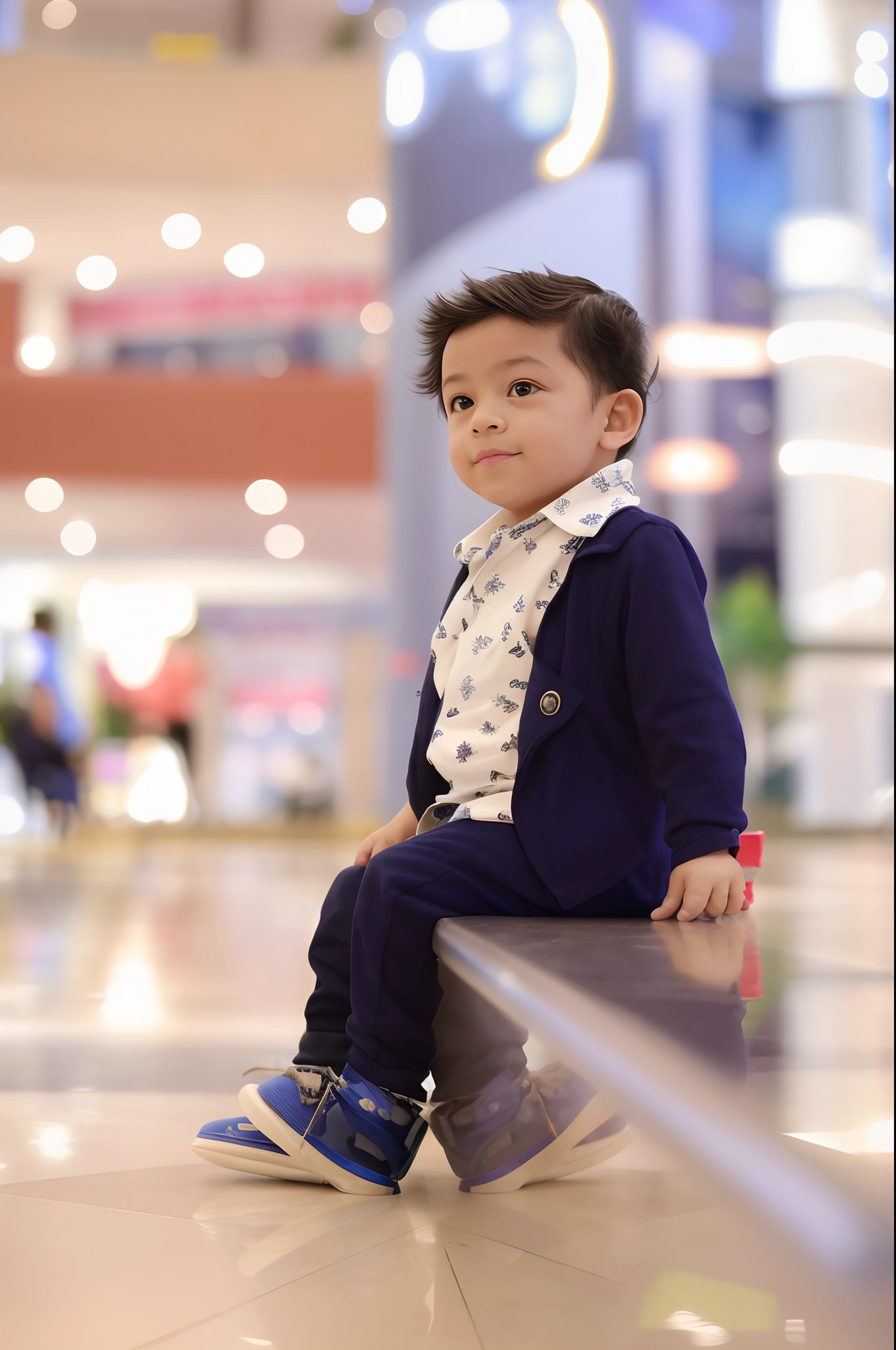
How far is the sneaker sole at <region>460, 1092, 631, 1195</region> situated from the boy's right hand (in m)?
0.28

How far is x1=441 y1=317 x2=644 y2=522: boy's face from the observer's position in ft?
2.96

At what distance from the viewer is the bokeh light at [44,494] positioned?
691 centimetres

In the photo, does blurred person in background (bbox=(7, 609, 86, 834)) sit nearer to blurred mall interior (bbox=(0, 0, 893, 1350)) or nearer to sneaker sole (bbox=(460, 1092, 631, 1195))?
blurred mall interior (bbox=(0, 0, 893, 1350))

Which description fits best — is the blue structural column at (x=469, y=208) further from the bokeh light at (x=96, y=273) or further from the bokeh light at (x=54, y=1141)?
the bokeh light at (x=96, y=273)

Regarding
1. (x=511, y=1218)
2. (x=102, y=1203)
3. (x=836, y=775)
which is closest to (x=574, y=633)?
(x=511, y=1218)

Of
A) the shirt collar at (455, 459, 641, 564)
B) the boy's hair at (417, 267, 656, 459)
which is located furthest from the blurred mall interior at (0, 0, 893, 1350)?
the boy's hair at (417, 267, 656, 459)

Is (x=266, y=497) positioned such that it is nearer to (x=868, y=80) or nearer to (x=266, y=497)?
(x=266, y=497)

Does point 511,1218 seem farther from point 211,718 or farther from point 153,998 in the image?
point 211,718

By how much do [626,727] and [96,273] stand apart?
841 cm

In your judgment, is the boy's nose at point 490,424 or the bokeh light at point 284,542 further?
the bokeh light at point 284,542

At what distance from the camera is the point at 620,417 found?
94 centimetres

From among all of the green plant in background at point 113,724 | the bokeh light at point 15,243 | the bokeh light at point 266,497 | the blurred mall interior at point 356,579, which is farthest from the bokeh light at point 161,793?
the bokeh light at point 15,243

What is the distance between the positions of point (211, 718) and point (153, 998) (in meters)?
8.28

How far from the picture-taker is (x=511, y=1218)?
2.47 feet
